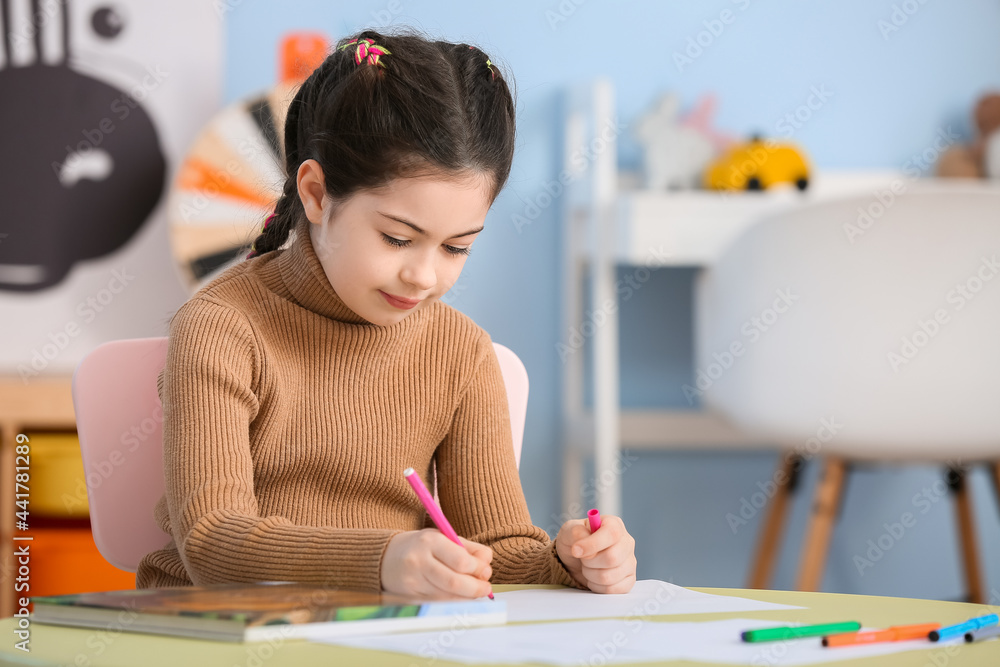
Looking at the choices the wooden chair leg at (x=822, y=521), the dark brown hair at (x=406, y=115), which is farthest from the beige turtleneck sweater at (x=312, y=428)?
the wooden chair leg at (x=822, y=521)

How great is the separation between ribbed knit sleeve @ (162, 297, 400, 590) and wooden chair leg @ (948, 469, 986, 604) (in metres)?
1.48

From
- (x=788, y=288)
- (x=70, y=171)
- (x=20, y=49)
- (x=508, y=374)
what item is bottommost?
(x=508, y=374)

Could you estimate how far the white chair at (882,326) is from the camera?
1.43 metres

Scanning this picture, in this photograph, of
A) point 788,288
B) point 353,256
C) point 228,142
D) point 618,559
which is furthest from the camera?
point 228,142

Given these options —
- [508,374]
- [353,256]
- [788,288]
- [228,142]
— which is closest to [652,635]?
[353,256]

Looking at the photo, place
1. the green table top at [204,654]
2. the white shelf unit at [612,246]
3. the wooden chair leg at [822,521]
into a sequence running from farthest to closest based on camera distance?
the white shelf unit at [612,246]
the wooden chair leg at [822,521]
the green table top at [204,654]

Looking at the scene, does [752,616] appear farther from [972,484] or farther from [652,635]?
[972,484]

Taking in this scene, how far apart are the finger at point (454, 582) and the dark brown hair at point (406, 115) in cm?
32

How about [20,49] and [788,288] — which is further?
[20,49]

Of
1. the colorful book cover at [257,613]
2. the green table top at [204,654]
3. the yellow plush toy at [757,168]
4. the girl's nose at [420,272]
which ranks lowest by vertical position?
the green table top at [204,654]

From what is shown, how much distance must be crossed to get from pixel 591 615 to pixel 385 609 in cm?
13

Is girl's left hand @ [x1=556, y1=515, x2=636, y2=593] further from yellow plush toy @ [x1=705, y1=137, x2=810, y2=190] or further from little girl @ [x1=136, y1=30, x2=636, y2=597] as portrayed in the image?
yellow plush toy @ [x1=705, y1=137, x2=810, y2=190]

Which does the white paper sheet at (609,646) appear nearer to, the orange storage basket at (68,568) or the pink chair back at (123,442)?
the pink chair back at (123,442)

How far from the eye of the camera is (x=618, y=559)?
67cm
